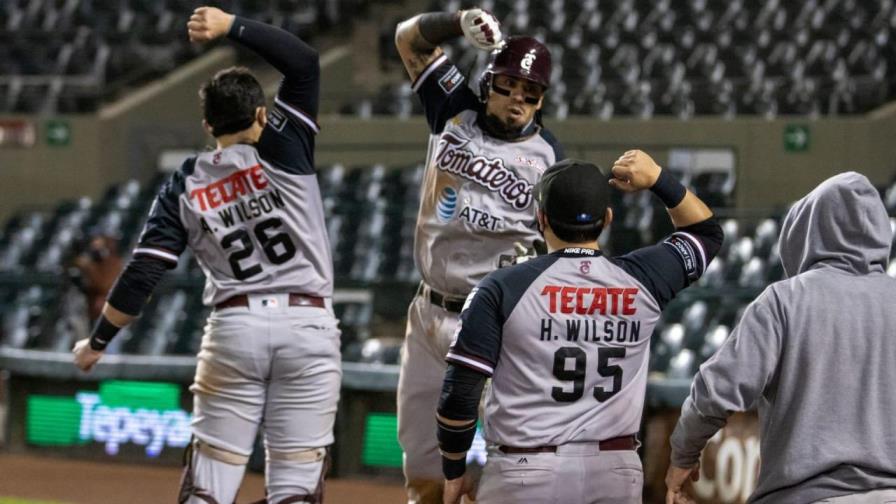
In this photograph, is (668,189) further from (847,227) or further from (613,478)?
(613,478)

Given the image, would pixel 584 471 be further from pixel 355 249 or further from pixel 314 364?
pixel 355 249

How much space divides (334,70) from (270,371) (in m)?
14.2

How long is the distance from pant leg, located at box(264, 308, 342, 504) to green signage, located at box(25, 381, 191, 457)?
4927 millimetres

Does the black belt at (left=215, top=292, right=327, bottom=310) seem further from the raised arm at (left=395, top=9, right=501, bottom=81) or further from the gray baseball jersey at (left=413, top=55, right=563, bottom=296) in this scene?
the raised arm at (left=395, top=9, right=501, bottom=81)

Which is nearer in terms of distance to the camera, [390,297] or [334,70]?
[390,297]

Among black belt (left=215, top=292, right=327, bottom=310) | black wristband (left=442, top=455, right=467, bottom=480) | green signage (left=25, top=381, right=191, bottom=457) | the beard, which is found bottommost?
green signage (left=25, top=381, right=191, bottom=457)

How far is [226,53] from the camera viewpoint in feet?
64.5

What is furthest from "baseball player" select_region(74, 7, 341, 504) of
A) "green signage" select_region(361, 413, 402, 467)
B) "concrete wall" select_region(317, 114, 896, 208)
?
"concrete wall" select_region(317, 114, 896, 208)

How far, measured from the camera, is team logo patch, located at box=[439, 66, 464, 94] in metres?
5.86

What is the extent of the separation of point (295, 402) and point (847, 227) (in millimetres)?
2312

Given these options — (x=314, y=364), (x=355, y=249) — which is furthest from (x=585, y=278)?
(x=355, y=249)

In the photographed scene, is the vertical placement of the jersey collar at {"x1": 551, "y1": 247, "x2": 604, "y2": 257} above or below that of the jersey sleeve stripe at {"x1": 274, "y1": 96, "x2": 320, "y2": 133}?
below

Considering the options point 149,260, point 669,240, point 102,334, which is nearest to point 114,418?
point 102,334

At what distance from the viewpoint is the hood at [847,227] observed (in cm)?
402
